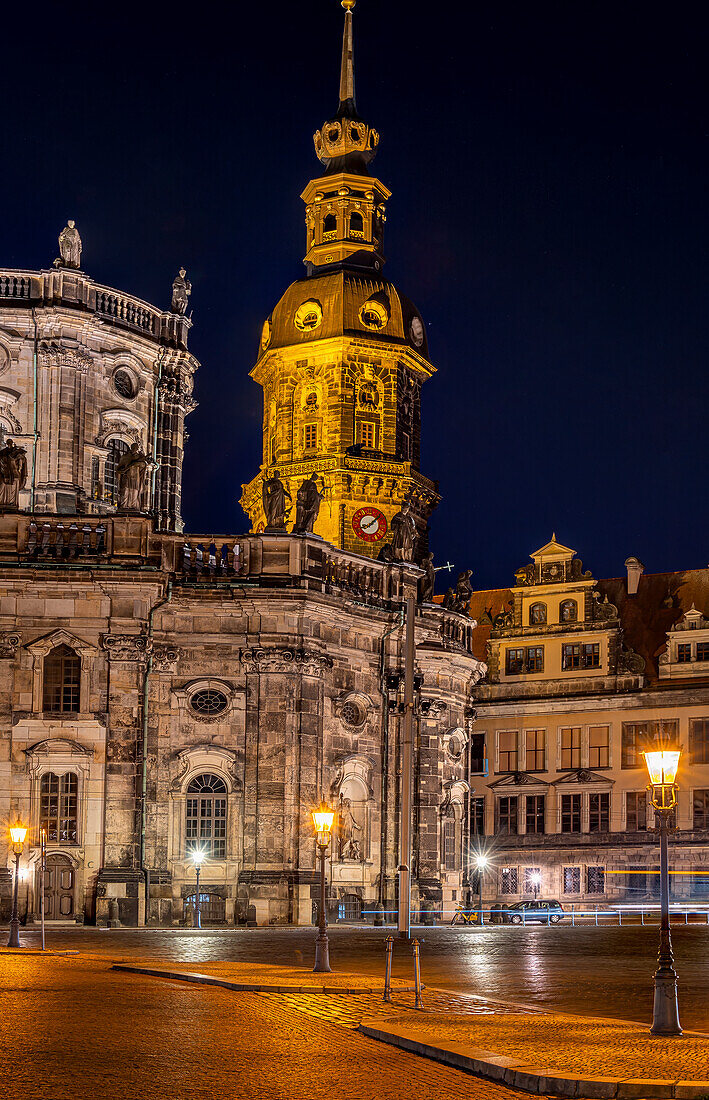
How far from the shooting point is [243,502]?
74.6 metres

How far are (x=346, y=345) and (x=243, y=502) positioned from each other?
9.95 meters

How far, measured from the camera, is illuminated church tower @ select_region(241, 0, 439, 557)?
67.8 m

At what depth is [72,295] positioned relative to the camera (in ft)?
182

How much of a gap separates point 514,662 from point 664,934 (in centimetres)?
5859

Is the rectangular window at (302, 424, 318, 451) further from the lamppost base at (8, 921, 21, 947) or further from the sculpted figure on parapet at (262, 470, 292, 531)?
the lamppost base at (8, 921, 21, 947)

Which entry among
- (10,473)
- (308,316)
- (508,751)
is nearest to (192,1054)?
(10,473)

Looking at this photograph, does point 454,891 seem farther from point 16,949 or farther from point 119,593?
point 16,949

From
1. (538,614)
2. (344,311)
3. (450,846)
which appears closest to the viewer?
(450,846)

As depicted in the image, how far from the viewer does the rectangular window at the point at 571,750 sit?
74000 millimetres

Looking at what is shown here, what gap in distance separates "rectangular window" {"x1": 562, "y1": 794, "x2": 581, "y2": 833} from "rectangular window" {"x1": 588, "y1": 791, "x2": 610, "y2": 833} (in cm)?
62

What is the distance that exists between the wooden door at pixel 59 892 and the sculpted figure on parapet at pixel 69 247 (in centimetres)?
2093

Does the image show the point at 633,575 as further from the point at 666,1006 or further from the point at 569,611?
the point at 666,1006

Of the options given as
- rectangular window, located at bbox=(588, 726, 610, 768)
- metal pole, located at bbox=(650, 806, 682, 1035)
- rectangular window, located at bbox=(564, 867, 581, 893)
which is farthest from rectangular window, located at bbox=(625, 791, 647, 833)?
metal pole, located at bbox=(650, 806, 682, 1035)

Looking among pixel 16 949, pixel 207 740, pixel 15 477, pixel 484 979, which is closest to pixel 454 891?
pixel 207 740
